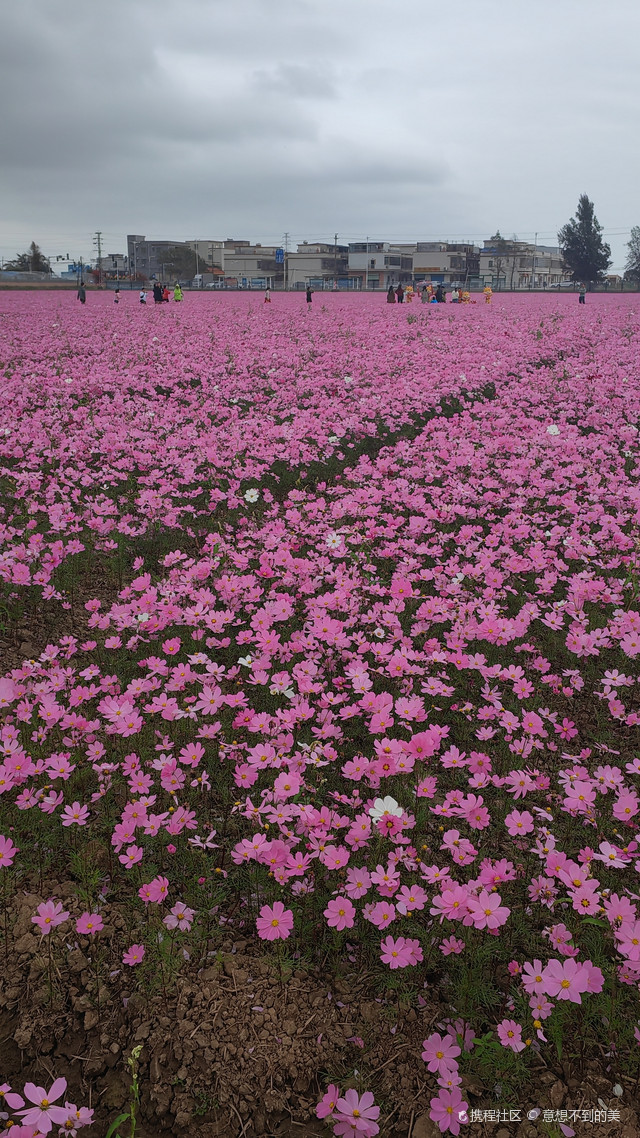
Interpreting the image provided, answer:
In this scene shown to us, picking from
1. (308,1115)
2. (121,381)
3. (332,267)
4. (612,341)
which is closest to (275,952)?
(308,1115)

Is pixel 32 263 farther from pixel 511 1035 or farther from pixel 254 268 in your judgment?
pixel 511 1035

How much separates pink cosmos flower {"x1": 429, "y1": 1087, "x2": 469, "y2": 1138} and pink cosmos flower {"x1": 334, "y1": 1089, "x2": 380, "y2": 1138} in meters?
0.17

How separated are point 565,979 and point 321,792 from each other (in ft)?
4.71

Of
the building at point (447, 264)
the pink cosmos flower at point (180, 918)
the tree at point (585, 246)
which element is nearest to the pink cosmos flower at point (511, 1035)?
the pink cosmos flower at point (180, 918)

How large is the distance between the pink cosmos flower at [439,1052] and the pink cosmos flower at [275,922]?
22.4 inches

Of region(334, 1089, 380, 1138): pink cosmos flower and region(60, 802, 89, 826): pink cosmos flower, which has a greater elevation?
region(60, 802, 89, 826): pink cosmos flower

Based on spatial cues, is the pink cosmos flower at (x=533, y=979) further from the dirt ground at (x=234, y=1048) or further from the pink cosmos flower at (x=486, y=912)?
the dirt ground at (x=234, y=1048)

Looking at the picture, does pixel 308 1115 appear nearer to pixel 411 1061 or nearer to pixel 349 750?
pixel 411 1061

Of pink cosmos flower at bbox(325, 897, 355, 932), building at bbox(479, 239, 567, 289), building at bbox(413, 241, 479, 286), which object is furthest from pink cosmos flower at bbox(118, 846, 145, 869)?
building at bbox(479, 239, 567, 289)

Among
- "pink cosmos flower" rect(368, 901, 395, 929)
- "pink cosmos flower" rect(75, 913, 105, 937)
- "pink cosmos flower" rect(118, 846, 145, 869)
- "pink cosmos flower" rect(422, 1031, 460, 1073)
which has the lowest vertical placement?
"pink cosmos flower" rect(422, 1031, 460, 1073)

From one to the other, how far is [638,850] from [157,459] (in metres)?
6.42

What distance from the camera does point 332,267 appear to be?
118000mm

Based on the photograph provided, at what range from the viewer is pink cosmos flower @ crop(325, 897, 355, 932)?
7.78ft

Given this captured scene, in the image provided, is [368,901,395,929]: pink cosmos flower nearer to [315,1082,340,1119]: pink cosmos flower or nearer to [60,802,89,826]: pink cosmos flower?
[315,1082,340,1119]: pink cosmos flower
